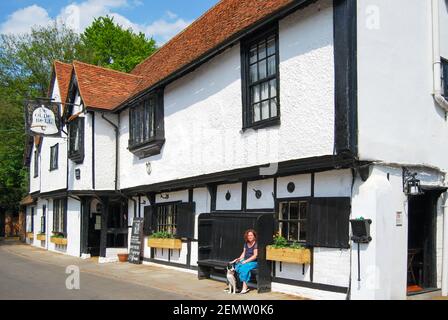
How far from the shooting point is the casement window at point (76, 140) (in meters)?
18.8

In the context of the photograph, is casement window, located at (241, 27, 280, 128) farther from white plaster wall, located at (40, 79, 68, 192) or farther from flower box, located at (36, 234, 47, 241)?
flower box, located at (36, 234, 47, 241)

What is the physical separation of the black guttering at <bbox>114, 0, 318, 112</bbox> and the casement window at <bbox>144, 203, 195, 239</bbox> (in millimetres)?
3504

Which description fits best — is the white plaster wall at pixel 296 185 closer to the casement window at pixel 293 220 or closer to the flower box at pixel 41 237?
the casement window at pixel 293 220

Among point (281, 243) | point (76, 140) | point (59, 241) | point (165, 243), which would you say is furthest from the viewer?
point (59, 241)

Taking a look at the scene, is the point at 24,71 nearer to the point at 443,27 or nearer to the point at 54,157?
the point at 54,157

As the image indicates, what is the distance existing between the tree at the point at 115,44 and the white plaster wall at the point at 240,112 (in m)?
21.9

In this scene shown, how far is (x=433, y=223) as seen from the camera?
10039 mm

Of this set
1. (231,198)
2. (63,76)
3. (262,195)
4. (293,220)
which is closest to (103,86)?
(63,76)

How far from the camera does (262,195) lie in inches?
431

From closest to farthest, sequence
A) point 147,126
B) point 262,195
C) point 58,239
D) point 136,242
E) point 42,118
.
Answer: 1. point 262,195
2. point 147,126
3. point 136,242
4. point 42,118
5. point 58,239

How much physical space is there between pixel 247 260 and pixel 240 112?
3277mm

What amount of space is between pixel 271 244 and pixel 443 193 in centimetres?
362
